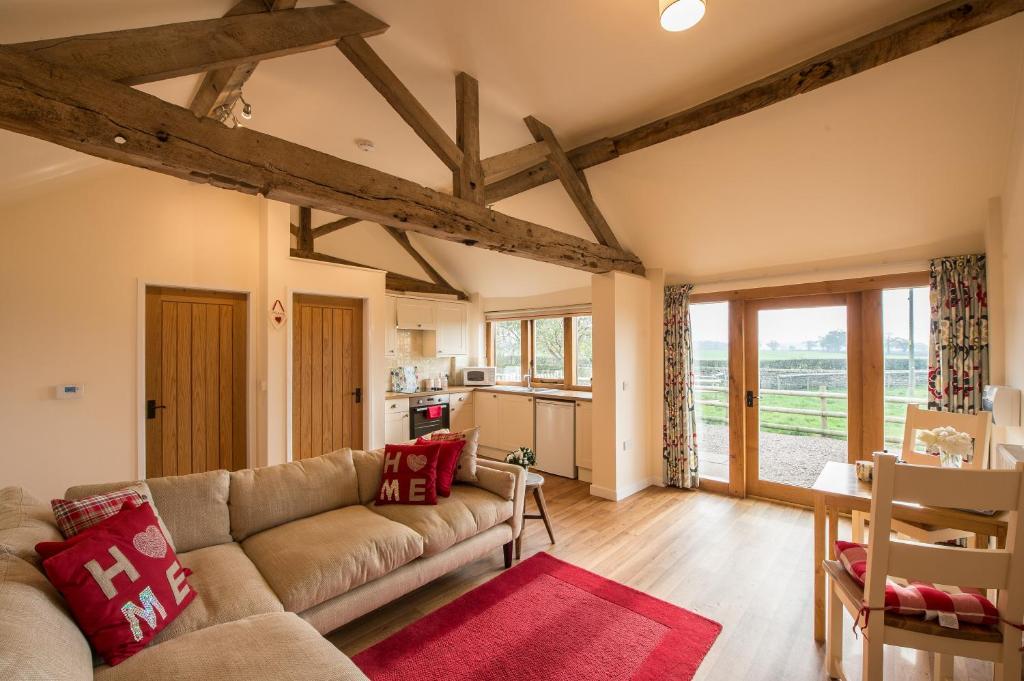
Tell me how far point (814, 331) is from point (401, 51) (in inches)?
155

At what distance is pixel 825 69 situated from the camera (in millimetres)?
2393

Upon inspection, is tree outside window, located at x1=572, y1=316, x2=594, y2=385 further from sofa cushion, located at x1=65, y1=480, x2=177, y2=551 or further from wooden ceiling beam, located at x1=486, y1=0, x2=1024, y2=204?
sofa cushion, located at x1=65, y1=480, x2=177, y2=551

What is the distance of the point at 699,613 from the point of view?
2371 mm

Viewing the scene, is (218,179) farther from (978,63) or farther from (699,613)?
(978,63)

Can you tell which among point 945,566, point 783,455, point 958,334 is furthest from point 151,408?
point 958,334

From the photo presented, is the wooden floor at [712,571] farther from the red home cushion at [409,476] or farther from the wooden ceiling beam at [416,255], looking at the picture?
the wooden ceiling beam at [416,255]

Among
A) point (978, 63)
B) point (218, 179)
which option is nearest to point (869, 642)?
point (978, 63)

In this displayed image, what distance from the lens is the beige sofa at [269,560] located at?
1303 mm

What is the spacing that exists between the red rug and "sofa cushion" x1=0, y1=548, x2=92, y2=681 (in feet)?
3.62

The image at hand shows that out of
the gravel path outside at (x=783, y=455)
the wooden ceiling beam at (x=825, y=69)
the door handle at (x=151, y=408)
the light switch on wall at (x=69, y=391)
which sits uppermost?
the wooden ceiling beam at (x=825, y=69)

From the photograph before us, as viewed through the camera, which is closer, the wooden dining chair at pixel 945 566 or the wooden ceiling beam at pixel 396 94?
the wooden dining chair at pixel 945 566

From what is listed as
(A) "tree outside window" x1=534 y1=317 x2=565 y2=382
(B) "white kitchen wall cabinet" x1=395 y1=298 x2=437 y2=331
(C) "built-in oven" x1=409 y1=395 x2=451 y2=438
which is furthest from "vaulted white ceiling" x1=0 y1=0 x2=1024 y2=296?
(C) "built-in oven" x1=409 y1=395 x2=451 y2=438

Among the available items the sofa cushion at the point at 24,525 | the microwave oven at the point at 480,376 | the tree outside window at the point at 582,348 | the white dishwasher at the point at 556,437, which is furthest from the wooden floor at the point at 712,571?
the microwave oven at the point at 480,376

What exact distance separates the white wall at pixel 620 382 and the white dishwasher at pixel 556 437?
514 millimetres
